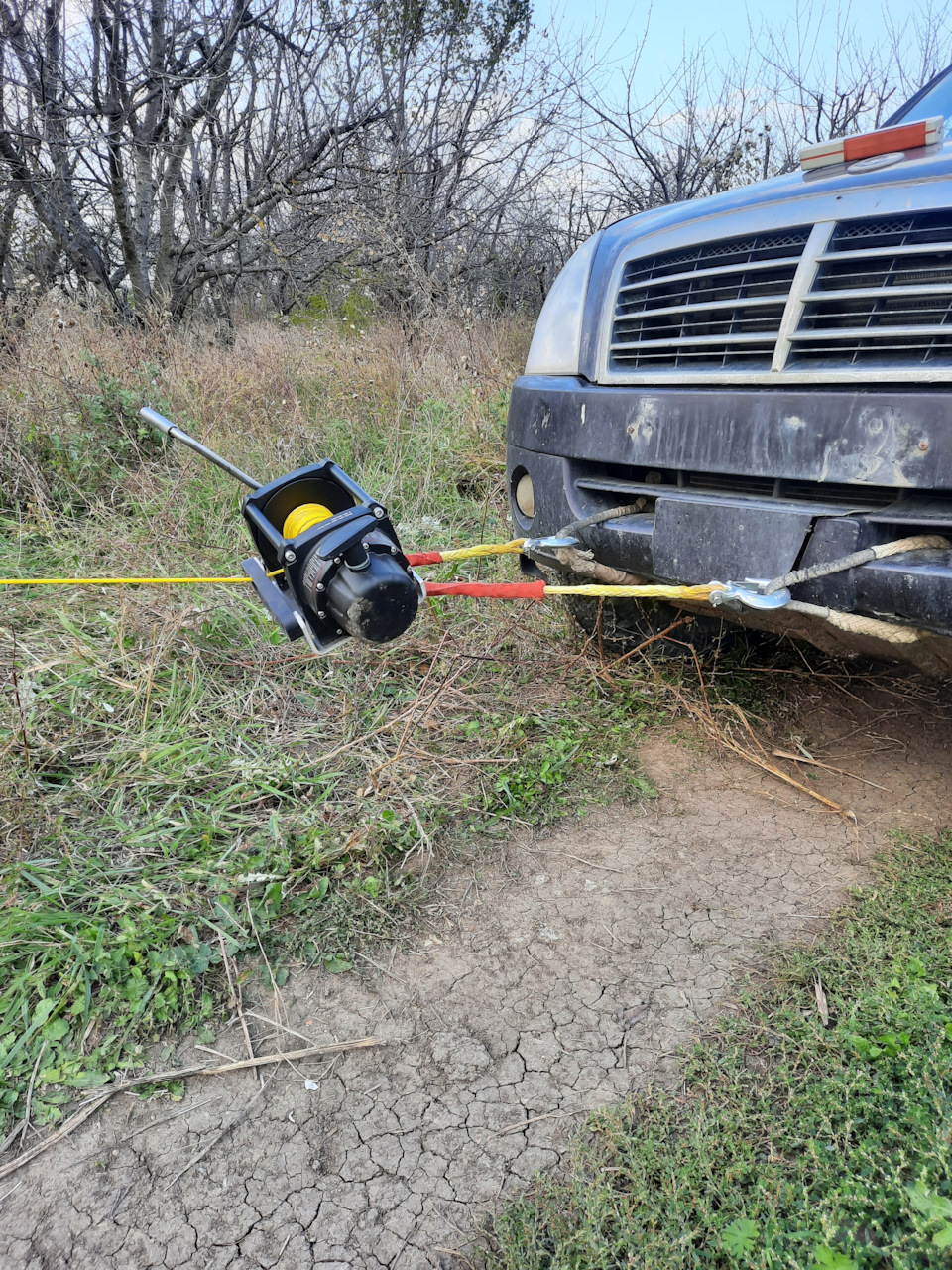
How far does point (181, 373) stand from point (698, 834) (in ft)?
15.1

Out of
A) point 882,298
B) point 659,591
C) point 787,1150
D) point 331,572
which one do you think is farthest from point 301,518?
point 787,1150

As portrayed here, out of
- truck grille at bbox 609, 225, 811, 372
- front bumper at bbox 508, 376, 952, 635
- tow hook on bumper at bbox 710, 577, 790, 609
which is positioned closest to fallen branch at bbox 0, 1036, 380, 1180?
tow hook on bumper at bbox 710, 577, 790, 609

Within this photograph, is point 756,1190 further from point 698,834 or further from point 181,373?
point 181,373

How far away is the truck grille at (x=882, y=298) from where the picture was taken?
5.31ft

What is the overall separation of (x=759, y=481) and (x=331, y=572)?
1070 millimetres

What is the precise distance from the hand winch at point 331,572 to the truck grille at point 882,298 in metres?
1.03

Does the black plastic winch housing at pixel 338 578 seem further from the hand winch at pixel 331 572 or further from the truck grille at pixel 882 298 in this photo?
the truck grille at pixel 882 298

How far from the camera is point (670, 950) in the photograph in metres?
1.85

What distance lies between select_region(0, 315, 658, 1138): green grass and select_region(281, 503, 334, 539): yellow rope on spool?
33.3 inches

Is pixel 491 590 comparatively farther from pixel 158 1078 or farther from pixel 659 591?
pixel 158 1078

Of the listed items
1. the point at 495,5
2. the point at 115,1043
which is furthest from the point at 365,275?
the point at 115,1043

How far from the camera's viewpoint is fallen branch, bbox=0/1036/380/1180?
1.47 metres

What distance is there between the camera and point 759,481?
6.40 ft

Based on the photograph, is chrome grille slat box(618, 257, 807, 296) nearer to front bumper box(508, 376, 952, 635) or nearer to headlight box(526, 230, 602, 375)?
headlight box(526, 230, 602, 375)
